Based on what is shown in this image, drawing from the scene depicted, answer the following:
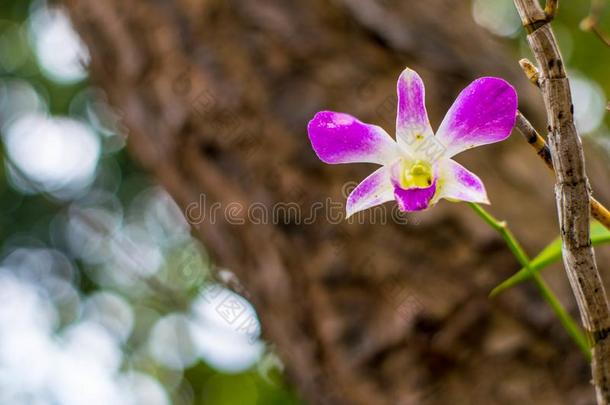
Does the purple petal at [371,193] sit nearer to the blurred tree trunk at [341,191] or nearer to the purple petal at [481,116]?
the purple petal at [481,116]

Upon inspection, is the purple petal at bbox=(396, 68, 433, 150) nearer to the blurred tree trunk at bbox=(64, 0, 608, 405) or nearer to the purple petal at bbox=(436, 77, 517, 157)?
the purple petal at bbox=(436, 77, 517, 157)

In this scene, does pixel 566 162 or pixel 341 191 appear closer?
pixel 566 162

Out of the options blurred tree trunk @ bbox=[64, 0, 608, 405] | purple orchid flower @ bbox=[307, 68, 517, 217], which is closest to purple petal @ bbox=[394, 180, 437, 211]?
purple orchid flower @ bbox=[307, 68, 517, 217]

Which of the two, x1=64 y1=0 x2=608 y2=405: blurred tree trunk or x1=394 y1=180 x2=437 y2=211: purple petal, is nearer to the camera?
x1=394 y1=180 x2=437 y2=211: purple petal

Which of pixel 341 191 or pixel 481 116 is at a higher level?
pixel 481 116

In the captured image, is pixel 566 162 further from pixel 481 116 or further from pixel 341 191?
pixel 341 191

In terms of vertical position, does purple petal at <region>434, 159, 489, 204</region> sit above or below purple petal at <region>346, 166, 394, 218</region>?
above

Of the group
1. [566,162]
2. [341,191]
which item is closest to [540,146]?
[566,162]

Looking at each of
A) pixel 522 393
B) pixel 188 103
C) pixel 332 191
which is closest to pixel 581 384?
pixel 522 393
